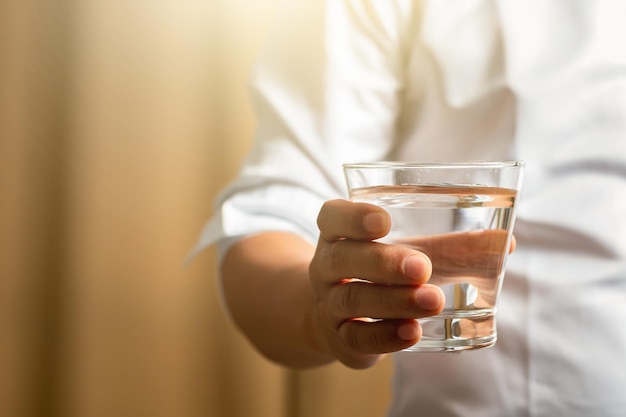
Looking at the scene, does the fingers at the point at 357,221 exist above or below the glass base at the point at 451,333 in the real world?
above

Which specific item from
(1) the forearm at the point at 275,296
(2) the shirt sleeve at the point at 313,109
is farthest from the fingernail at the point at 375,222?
(2) the shirt sleeve at the point at 313,109

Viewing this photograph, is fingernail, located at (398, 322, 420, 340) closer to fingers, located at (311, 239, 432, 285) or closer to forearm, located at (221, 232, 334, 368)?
fingers, located at (311, 239, 432, 285)

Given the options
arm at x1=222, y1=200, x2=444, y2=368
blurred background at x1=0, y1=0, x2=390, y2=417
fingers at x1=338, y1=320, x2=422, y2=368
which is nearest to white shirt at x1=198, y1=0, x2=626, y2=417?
arm at x1=222, y1=200, x2=444, y2=368

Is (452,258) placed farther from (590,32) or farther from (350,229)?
(590,32)

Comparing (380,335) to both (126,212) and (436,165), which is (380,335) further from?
(126,212)

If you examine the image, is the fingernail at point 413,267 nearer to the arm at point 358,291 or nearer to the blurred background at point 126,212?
the arm at point 358,291
